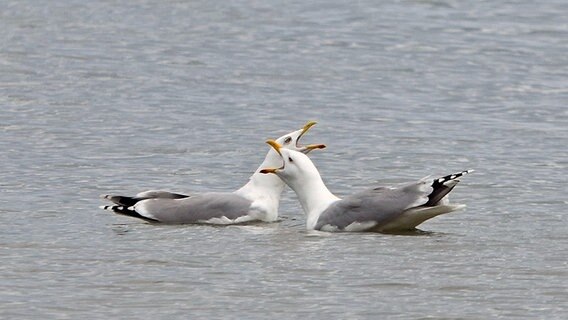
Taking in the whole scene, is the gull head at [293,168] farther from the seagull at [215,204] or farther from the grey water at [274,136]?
the grey water at [274,136]

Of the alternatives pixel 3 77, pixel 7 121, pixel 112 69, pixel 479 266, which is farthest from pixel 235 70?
pixel 479 266

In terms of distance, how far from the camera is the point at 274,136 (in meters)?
17.0

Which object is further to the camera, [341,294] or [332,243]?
[332,243]

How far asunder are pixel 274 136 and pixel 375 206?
4.74 meters

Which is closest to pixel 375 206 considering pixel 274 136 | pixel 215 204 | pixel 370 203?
pixel 370 203

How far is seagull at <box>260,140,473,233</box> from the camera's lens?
485 inches

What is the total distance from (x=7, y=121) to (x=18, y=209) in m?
4.46

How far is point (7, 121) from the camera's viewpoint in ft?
57.6

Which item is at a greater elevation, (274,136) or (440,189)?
(440,189)

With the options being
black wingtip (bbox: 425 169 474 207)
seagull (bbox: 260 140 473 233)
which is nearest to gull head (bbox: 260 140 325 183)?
seagull (bbox: 260 140 473 233)

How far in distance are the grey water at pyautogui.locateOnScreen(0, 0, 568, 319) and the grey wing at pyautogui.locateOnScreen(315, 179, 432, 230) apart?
0.55 ft

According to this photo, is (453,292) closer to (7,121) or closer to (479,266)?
(479,266)

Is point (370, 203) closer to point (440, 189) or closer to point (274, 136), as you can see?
point (440, 189)

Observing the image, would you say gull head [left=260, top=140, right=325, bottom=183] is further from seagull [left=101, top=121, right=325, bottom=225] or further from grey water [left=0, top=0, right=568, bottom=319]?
grey water [left=0, top=0, right=568, bottom=319]
